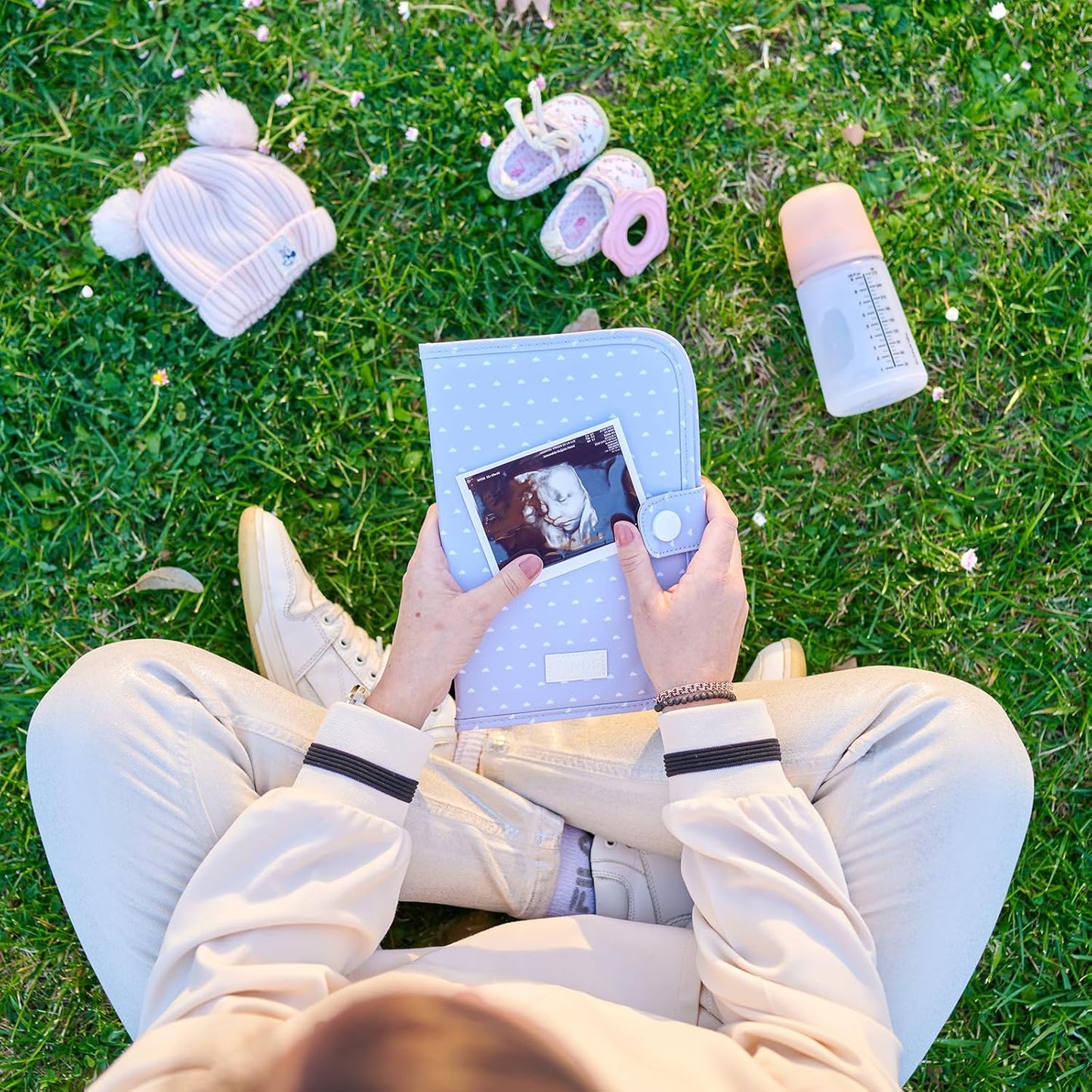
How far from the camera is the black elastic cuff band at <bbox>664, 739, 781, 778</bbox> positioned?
1.25m

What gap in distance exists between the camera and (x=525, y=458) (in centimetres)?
137

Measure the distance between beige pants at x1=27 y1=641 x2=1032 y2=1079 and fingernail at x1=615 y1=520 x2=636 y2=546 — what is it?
336 millimetres

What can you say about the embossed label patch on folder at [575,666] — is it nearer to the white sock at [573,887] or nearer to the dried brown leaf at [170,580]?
the white sock at [573,887]

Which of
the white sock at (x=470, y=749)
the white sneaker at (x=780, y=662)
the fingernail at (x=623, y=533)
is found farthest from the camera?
the white sneaker at (x=780, y=662)

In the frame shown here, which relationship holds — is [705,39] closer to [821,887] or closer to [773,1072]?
[821,887]

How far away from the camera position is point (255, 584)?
1766 millimetres

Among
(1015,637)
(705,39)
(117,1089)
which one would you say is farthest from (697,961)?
(705,39)

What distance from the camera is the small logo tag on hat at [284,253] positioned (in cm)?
181

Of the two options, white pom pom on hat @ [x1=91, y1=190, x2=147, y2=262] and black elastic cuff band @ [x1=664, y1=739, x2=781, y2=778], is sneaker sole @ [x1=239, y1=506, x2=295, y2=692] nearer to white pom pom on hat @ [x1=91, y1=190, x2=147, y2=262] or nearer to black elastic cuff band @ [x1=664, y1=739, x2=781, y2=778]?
white pom pom on hat @ [x1=91, y1=190, x2=147, y2=262]

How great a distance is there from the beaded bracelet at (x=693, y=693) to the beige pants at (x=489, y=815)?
139 mm

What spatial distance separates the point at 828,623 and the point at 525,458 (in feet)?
Result: 2.81

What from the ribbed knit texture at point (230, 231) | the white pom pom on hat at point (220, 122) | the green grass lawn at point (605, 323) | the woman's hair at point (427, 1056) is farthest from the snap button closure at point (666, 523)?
the white pom pom on hat at point (220, 122)

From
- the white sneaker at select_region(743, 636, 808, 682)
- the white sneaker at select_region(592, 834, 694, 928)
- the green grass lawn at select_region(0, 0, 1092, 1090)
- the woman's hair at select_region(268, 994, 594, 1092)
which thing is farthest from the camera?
the green grass lawn at select_region(0, 0, 1092, 1090)

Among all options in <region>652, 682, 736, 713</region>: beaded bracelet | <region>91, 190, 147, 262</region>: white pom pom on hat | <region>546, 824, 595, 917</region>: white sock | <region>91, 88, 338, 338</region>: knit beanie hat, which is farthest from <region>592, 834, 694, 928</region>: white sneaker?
<region>91, 190, 147, 262</region>: white pom pom on hat
